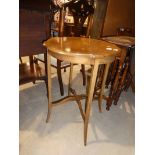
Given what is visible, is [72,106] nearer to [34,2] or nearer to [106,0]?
[34,2]

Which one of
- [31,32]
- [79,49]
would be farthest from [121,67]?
[31,32]

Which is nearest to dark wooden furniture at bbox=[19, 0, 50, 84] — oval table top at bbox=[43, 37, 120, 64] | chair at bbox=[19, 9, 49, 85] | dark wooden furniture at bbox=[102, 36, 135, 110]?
chair at bbox=[19, 9, 49, 85]

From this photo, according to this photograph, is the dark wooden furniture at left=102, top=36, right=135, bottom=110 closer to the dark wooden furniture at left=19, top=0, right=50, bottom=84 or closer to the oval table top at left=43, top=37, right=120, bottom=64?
the oval table top at left=43, top=37, right=120, bottom=64

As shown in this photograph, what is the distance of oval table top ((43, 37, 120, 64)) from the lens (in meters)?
1.31

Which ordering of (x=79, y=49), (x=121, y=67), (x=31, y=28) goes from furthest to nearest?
(x=121, y=67)
(x=31, y=28)
(x=79, y=49)

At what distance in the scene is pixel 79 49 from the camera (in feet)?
4.58

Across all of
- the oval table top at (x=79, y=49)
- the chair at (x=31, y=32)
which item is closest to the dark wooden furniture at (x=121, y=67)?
the oval table top at (x=79, y=49)

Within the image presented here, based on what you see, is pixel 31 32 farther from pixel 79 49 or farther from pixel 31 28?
pixel 79 49

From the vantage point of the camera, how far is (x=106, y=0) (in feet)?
7.64
